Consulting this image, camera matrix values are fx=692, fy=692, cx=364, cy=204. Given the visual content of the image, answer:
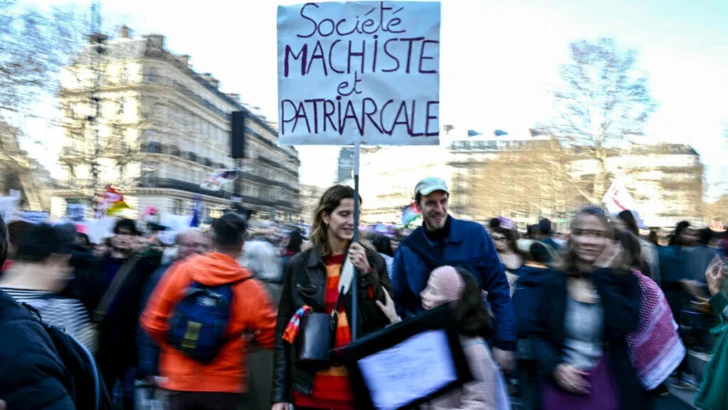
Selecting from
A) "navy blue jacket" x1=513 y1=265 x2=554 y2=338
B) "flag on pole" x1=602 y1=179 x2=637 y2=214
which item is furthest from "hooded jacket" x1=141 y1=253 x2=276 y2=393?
"flag on pole" x1=602 y1=179 x2=637 y2=214

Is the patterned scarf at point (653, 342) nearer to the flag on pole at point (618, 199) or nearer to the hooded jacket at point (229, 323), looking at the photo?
the hooded jacket at point (229, 323)

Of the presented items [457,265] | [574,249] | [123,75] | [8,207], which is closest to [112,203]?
[8,207]

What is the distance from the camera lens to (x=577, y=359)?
312 centimetres

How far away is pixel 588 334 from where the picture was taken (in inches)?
123

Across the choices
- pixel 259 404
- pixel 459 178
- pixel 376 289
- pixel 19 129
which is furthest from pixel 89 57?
pixel 459 178

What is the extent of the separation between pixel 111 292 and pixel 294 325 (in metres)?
2.42

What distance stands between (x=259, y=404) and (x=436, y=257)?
2.37 meters

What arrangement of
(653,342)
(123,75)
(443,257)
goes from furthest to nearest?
1. (123,75)
2. (443,257)
3. (653,342)

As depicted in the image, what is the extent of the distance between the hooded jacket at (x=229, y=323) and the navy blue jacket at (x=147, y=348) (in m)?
0.80

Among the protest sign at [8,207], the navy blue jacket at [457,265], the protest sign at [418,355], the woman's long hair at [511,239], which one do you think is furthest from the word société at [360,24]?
the protest sign at [8,207]

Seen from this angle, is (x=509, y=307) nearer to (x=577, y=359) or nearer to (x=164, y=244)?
(x=577, y=359)

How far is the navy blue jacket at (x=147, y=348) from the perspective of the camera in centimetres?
441

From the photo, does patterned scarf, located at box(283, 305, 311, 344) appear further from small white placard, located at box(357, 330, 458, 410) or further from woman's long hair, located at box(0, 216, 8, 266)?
woman's long hair, located at box(0, 216, 8, 266)

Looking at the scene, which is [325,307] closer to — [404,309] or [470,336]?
[404,309]
